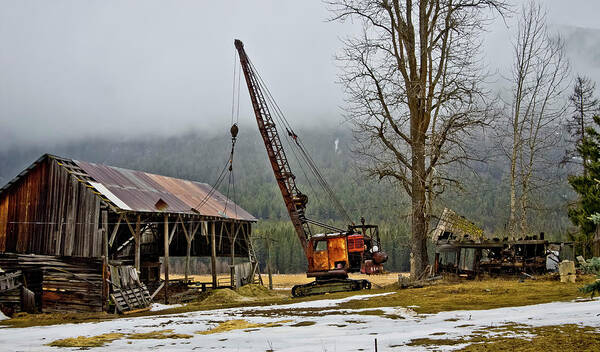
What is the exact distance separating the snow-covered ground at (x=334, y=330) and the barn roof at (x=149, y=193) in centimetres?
1098

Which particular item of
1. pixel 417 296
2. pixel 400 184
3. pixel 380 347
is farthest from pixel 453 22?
pixel 380 347

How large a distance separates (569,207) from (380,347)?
2396 centimetres

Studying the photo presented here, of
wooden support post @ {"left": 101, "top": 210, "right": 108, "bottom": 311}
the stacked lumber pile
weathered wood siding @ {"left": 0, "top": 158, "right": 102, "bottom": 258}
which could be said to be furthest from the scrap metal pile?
weathered wood siding @ {"left": 0, "top": 158, "right": 102, "bottom": 258}

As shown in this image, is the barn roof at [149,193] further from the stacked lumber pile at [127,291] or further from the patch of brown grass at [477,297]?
the patch of brown grass at [477,297]

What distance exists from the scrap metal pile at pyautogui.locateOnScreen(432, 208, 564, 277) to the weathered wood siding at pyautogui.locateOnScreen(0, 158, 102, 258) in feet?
50.5

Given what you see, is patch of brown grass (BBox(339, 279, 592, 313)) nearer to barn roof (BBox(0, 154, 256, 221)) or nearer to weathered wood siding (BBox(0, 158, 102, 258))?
weathered wood siding (BBox(0, 158, 102, 258))

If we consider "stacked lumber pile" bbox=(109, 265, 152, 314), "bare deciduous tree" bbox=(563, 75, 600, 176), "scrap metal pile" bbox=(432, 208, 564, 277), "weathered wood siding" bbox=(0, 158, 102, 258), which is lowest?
"stacked lumber pile" bbox=(109, 265, 152, 314)

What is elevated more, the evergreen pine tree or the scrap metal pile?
the evergreen pine tree

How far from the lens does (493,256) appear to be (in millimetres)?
21891

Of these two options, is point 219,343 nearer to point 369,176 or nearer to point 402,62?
point 369,176

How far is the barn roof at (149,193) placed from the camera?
23781mm

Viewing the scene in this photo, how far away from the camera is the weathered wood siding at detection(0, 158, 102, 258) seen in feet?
72.8

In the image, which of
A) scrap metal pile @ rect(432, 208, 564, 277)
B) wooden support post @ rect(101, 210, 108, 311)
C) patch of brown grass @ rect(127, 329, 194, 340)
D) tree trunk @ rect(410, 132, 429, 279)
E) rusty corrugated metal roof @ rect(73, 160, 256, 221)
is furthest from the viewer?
rusty corrugated metal roof @ rect(73, 160, 256, 221)

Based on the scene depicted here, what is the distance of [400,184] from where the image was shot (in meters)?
22.4
